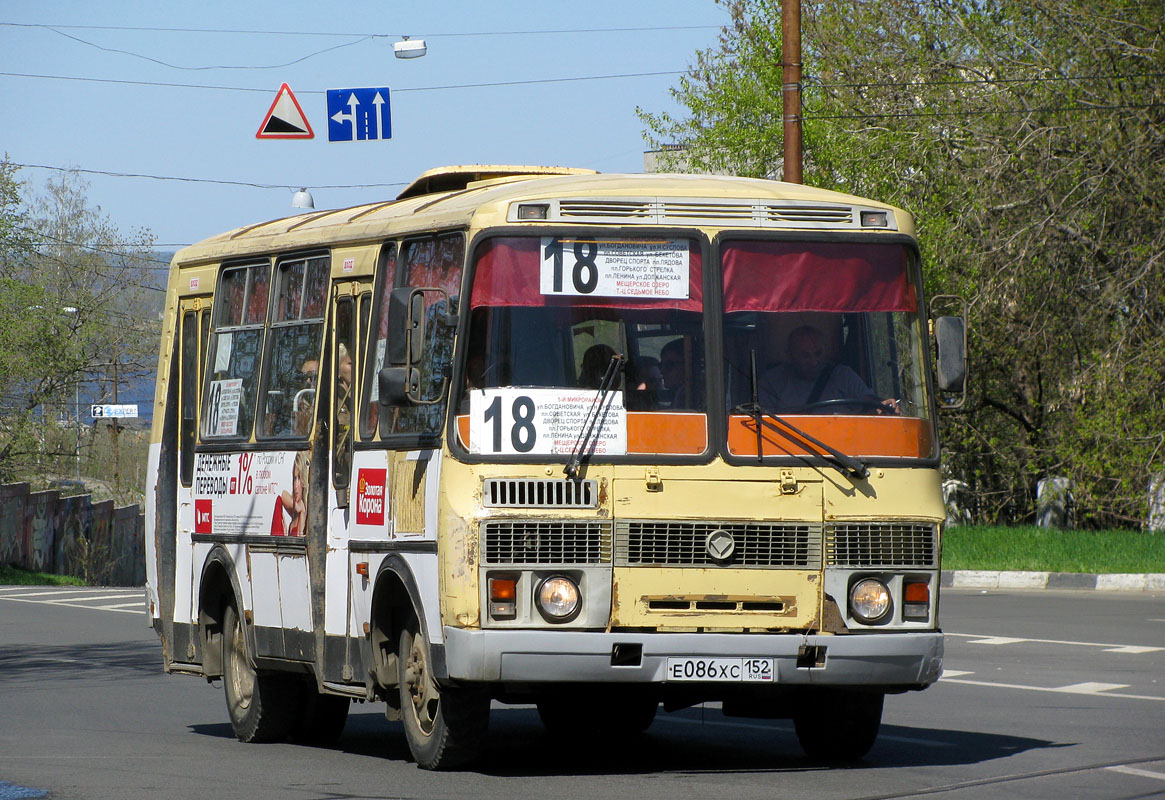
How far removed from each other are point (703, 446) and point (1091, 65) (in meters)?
20.0

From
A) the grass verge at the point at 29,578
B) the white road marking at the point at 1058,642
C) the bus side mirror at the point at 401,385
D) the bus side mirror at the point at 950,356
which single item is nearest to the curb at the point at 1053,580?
the white road marking at the point at 1058,642

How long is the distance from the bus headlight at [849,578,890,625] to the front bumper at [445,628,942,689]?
0.10 meters

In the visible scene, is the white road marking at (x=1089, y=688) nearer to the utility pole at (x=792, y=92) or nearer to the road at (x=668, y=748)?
the road at (x=668, y=748)

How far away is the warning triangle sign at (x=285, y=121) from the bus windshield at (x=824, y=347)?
14.6m

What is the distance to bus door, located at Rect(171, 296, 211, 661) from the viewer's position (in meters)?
11.9

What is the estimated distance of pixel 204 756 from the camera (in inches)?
401

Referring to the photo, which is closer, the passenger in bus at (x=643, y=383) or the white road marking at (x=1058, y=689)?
the passenger in bus at (x=643, y=383)

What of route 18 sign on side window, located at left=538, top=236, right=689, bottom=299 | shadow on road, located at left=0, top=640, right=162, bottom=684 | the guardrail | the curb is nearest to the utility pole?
the curb

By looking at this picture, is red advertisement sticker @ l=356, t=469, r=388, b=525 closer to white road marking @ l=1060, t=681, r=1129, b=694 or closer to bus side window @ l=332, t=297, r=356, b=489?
bus side window @ l=332, t=297, r=356, b=489

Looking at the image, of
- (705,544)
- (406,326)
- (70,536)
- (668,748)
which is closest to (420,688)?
(705,544)

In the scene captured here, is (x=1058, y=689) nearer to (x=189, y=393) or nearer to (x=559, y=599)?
(x=559, y=599)

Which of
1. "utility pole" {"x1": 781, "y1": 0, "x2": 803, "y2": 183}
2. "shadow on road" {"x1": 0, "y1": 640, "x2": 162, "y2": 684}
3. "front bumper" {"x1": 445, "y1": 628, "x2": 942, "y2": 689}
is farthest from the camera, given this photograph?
"utility pole" {"x1": 781, "y1": 0, "x2": 803, "y2": 183}

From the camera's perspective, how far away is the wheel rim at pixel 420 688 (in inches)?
355

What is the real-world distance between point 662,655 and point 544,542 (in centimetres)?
71
